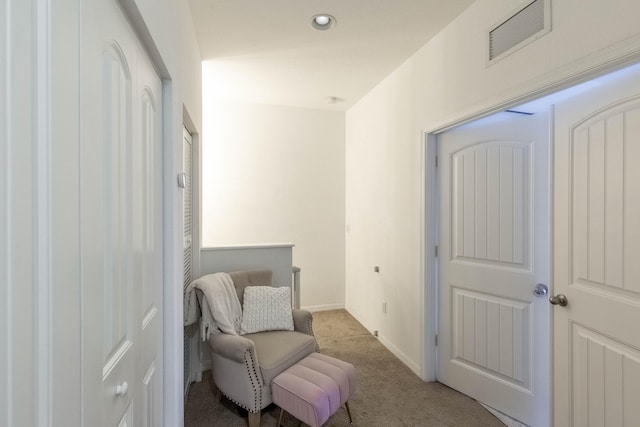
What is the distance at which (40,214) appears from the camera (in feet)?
1.71

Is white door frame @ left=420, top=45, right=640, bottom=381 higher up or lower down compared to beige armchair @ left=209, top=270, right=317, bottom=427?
higher up

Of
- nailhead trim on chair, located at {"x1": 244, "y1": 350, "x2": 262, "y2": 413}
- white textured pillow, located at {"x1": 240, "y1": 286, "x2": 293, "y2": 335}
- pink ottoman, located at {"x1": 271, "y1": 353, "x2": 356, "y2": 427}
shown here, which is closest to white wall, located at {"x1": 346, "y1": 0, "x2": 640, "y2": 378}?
pink ottoman, located at {"x1": 271, "y1": 353, "x2": 356, "y2": 427}

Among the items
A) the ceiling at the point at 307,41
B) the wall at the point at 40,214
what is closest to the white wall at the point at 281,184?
the ceiling at the point at 307,41

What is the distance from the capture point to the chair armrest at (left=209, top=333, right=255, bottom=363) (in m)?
1.85

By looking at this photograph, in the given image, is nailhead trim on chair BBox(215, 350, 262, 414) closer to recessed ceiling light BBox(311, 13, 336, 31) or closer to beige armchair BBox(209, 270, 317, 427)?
beige armchair BBox(209, 270, 317, 427)

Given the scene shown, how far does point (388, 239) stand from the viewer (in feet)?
10.2

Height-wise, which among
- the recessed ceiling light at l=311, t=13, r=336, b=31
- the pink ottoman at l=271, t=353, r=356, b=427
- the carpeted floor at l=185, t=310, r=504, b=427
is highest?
the recessed ceiling light at l=311, t=13, r=336, b=31

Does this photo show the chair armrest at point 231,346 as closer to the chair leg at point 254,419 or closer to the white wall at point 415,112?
the chair leg at point 254,419

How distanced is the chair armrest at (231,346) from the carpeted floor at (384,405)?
456 millimetres

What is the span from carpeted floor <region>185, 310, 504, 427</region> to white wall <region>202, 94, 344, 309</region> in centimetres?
158

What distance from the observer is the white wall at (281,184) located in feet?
12.5

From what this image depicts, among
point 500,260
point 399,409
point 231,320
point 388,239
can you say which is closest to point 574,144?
point 500,260

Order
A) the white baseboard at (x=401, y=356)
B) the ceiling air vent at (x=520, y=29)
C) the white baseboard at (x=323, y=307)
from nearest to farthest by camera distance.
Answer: the ceiling air vent at (x=520, y=29)
the white baseboard at (x=401, y=356)
the white baseboard at (x=323, y=307)

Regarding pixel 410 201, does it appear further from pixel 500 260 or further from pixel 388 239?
pixel 500 260
